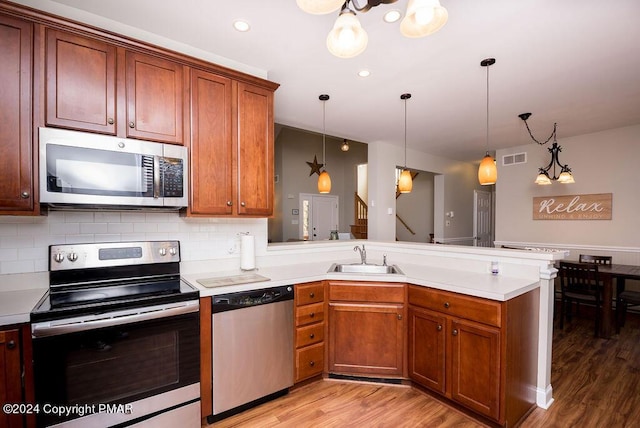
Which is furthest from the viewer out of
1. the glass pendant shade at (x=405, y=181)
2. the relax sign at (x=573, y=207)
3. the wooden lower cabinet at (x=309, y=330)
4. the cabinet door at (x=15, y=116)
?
the relax sign at (x=573, y=207)

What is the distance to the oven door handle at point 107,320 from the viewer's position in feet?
4.68

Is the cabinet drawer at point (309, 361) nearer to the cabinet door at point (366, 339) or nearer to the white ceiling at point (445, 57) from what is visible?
the cabinet door at point (366, 339)

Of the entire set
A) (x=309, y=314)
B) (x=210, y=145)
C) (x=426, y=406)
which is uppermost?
(x=210, y=145)

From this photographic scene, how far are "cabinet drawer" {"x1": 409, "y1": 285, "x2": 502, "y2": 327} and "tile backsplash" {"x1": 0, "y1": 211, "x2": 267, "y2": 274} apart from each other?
1.44 metres

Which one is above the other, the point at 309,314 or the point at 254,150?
the point at 254,150

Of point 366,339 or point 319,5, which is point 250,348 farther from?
point 319,5

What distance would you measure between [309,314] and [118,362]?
1296 millimetres

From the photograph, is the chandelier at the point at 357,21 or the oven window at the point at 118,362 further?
the oven window at the point at 118,362

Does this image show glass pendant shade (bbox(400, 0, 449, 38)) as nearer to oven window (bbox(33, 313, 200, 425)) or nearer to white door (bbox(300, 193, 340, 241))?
oven window (bbox(33, 313, 200, 425))

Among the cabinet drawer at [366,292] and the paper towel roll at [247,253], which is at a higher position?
the paper towel roll at [247,253]

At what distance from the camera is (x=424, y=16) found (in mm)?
1198

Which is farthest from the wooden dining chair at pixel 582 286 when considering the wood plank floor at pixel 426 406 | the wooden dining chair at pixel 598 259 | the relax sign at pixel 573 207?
the relax sign at pixel 573 207

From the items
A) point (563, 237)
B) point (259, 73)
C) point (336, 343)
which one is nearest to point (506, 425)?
point (336, 343)

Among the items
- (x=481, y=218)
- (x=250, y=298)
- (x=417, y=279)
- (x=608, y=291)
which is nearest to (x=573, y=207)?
(x=608, y=291)
